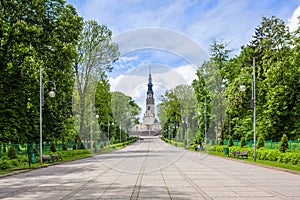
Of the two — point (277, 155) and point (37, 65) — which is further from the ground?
point (37, 65)

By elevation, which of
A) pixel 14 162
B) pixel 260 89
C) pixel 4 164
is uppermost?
pixel 260 89

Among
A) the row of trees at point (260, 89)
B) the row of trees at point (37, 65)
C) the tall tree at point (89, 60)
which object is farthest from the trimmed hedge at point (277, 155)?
the tall tree at point (89, 60)

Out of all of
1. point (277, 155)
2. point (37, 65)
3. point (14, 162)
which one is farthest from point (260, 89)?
point (14, 162)

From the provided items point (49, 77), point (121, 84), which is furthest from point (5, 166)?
point (121, 84)

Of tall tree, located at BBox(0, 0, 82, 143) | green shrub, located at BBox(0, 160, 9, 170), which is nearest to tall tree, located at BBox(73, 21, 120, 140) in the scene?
tall tree, located at BBox(0, 0, 82, 143)

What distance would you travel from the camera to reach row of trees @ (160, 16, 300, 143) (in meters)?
44.9

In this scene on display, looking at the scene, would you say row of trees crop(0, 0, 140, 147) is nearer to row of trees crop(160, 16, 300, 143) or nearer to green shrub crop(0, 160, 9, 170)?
green shrub crop(0, 160, 9, 170)

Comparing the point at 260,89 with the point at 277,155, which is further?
the point at 260,89

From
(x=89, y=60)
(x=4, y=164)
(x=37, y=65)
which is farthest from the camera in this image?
(x=89, y=60)

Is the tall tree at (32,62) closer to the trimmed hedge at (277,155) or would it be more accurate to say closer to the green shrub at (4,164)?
the green shrub at (4,164)

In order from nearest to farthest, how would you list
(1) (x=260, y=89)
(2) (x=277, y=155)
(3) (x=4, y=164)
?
1. (3) (x=4, y=164)
2. (2) (x=277, y=155)
3. (1) (x=260, y=89)

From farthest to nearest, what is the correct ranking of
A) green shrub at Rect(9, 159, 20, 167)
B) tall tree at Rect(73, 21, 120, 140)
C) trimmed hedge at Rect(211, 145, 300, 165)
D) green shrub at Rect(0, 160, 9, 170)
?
tall tree at Rect(73, 21, 120, 140) < green shrub at Rect(9, 159, 20, 167) < trimmed hedge at Rect(211, 145, 300, 165) < green shrub at Rect(0, 160, 9, 170)

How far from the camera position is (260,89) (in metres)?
51.1

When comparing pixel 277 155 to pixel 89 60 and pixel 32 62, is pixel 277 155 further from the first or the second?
pixel 89 60
